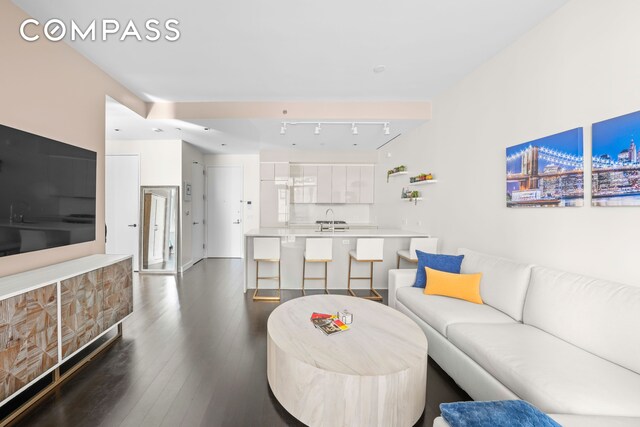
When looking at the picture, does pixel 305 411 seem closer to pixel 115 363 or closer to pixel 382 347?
pixel 382 347

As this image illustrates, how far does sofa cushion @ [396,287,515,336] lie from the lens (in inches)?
86.4

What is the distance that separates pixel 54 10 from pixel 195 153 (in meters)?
3.95

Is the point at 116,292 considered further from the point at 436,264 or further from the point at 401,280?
the point at 436,264

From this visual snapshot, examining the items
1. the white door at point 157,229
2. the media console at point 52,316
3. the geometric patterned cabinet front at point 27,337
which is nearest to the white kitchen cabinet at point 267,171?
the white door at point 157,229

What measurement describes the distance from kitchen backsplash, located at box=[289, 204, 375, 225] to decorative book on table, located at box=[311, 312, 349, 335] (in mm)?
4617

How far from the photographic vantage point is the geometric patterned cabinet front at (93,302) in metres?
2.07

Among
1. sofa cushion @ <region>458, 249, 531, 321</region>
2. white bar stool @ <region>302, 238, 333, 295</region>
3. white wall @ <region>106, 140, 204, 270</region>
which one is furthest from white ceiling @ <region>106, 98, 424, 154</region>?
sofa cushion @ <region>458, 249, 531, 321</region>

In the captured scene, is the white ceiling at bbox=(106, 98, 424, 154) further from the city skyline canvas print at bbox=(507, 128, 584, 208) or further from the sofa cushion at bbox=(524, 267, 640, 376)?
the sofa cushion at bbox=(524, 267, 640, 376)

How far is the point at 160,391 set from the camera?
6.52 ft

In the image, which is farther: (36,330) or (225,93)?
(225,93)

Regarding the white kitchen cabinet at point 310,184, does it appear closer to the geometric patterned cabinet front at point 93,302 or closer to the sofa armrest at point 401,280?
the sofa armrest at point 401,280

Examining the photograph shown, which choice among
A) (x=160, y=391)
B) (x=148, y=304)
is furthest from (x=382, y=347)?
(x=148, y=304)

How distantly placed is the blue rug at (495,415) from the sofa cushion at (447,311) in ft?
3.51

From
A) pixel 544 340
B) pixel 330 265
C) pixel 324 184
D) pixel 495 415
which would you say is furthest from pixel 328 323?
pixel 324 184
